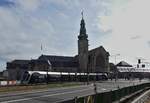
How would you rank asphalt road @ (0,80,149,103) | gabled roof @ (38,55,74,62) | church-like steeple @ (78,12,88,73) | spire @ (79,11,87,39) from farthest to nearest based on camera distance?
gabled roof @ (38,55,74,62) < church-like steeple @ (78,12,88,73) < spire @ (79,11,87,39) < asphalt road @ (0,80,149,103)

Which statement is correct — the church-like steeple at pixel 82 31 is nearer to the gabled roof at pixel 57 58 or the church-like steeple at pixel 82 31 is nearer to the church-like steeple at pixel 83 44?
the church-like steeple at pixel 83 44

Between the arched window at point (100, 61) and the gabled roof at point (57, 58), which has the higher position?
the gabled roof at point (57, 58)

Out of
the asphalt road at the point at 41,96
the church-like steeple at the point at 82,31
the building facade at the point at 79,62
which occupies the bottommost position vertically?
the asphalt road at the point at 41,96

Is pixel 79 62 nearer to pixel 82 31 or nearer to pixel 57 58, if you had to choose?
pixel 57 58

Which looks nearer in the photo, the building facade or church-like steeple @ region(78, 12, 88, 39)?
the building facade

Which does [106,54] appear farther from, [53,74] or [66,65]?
[53,74]

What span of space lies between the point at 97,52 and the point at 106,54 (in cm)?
564

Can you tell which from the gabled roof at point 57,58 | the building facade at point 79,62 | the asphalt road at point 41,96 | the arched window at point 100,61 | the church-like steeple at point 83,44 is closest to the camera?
the asphalt road at point 41,96

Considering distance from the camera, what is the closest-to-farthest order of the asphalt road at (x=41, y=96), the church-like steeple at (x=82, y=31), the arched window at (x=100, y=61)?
1. the asphalt road at (x=41, y=96)
2. the church-like steeple at (x=82, y=31)
3. the arched window at (x=100, y=61)

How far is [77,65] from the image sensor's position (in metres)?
184

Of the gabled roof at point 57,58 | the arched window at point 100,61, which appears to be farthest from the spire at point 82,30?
the gabled roof at point 57,58

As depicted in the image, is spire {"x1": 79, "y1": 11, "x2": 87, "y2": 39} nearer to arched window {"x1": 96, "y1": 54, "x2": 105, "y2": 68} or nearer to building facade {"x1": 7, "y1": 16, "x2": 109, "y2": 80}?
building facade {"x1": 7, "y1": 16, "x2": 109, "y2": 80}

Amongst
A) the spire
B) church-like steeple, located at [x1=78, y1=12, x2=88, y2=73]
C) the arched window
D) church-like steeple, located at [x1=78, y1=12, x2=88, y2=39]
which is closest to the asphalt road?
the spire

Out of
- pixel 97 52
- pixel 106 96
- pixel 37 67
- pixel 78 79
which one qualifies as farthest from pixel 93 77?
pixel 106 96
